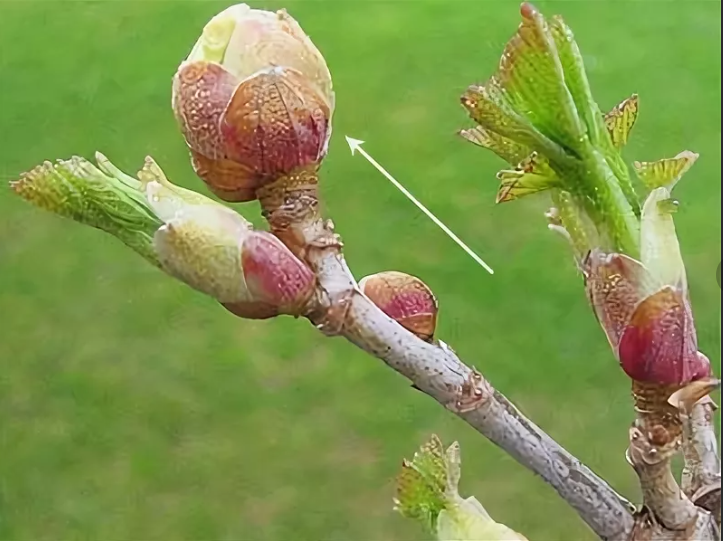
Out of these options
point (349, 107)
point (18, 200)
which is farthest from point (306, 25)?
point (18, 200)

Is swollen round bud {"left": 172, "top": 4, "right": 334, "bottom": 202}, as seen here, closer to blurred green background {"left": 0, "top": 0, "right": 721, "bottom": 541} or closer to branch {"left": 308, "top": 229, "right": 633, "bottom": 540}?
branch {"left": 308, "top": 229, "right": 633, "bottom": 540}

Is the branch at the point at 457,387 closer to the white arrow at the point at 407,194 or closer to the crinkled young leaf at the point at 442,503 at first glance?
the crinkled young leaf at the point at 442,503

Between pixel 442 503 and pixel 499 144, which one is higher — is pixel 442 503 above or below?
below

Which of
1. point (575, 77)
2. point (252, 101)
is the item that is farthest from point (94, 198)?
point (575, 77)

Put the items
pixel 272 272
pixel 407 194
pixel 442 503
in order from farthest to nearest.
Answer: pixel 407 194
pixel 442 503
pixel 272 272

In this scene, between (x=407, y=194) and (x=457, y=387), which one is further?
(x=407, y=194)

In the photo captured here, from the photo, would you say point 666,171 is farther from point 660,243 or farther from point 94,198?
point 94,198

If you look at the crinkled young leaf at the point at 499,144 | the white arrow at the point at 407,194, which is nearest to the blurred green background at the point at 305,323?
the white arrow at the point at 407,194
